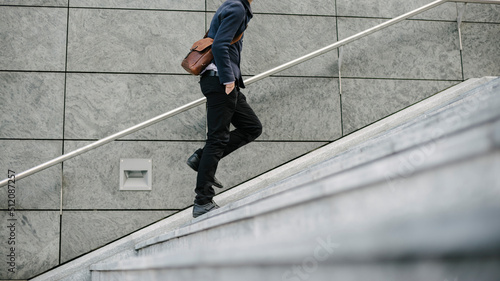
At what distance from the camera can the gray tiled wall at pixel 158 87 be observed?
3654 millimetres

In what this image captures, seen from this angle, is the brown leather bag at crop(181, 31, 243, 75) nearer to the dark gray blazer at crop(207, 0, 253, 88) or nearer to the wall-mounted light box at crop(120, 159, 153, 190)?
the dark gray blazer at crop(207, 0, 253, 88)

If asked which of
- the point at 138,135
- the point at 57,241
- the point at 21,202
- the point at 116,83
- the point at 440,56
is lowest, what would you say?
the point at 57,241

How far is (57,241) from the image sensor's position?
3.57 metres

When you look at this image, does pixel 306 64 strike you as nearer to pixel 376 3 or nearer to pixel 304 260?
pixel 376 3

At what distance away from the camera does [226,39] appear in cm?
252

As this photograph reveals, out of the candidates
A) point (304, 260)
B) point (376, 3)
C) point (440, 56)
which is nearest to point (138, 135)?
point (376, 3)

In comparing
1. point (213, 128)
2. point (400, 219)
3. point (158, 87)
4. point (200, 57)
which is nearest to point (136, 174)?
point (158, 87)

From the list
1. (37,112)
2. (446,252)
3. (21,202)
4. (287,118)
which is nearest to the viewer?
(446,252)

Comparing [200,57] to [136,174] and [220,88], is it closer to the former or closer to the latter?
[220,88]

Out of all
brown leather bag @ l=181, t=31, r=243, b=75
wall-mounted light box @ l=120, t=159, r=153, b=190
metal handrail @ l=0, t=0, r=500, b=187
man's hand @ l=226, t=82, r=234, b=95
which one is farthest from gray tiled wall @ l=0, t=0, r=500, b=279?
man's hand @ l=226, t=82, r=234, b=95

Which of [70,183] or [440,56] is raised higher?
[440,56]

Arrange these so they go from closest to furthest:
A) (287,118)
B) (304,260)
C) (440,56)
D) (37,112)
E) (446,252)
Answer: (446,252), (304,260), (37,112), (287,118), (440,56)

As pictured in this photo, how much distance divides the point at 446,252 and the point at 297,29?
391 cm

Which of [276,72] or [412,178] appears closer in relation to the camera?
[412,178]
